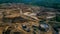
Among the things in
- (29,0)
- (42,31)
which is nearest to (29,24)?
(42,31)

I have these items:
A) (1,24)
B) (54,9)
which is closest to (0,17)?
(1,24)

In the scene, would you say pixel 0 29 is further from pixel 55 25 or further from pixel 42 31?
pixel 55 25

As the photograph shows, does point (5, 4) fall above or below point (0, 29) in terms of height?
above

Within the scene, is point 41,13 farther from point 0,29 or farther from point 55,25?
point 0,29

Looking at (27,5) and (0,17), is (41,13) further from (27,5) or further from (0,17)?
(0,17)

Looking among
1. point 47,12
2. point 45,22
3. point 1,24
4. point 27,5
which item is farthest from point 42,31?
point 1,24

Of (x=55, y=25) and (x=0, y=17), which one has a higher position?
(x=0, y=17)

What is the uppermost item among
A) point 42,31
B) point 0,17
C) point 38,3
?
point 38,3
